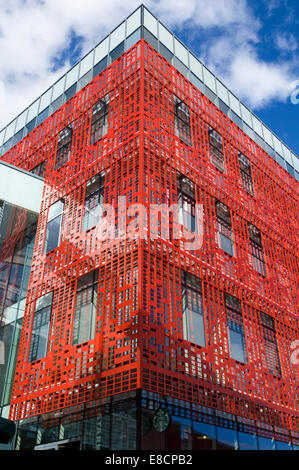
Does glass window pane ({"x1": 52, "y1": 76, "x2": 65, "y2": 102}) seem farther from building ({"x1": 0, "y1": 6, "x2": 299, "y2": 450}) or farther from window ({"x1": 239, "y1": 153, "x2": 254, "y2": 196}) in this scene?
window ({"x1": 239, "y1": 153, "x2": 254, "y2": 196})

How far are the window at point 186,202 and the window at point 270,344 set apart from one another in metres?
6.91

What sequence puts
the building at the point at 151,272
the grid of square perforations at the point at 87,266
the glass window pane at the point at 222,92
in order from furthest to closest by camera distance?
the glass window pane at the point at 222,92 < the grid of square perforations at the point at 87,266 < the building at the point at 151,272

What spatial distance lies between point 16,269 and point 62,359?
721 centimetres

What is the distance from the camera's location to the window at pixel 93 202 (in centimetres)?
2384

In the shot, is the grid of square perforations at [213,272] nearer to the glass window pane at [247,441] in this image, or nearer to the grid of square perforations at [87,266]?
the grid of square perforations at [87,266]

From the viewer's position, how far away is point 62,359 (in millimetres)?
20953

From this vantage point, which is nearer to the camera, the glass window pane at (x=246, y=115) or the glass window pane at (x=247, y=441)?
the glass window pane at (x=247, y=441)

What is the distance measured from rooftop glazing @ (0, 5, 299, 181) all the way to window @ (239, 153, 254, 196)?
9.62 feet

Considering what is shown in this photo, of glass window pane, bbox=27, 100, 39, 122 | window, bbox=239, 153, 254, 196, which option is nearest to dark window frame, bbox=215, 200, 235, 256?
window, bbox=239, 153, 254, 196

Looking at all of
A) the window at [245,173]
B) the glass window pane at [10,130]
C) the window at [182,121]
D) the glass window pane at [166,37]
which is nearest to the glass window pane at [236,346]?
the window at [245,173]

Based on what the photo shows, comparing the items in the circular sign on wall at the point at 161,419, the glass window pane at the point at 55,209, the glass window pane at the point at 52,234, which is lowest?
the circular sign on wall at the point at 161,419

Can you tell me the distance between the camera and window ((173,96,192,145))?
2644 cm

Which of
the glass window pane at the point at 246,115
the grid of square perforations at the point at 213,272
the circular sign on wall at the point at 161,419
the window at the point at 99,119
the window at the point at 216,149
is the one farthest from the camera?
the glass window pane at the point at 246,115
